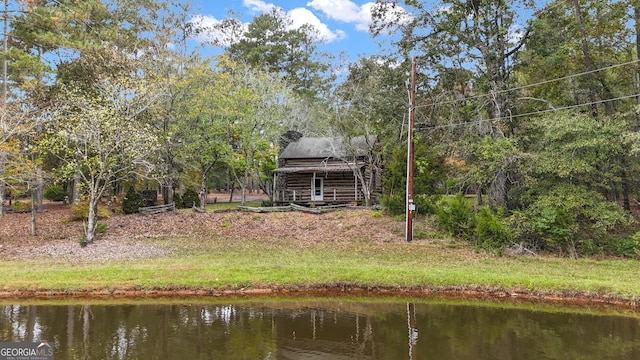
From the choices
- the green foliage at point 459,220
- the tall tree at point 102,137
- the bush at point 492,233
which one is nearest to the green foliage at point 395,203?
the green foliage at point 459,220

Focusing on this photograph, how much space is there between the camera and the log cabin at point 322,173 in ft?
96.9

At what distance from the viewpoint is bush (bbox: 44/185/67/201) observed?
34.1 meters

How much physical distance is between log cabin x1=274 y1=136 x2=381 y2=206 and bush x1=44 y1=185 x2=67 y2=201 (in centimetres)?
1817

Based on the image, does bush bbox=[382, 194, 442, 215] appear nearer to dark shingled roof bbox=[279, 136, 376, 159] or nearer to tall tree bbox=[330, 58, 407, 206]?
tall tree bbox=[330, 58, 407, 206]

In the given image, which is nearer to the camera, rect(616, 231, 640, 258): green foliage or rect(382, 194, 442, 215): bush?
rect(616, 231, 640, 258): green foliage

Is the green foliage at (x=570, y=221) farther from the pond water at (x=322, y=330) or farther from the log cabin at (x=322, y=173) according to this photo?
the log cabin at (x=322, y=173)

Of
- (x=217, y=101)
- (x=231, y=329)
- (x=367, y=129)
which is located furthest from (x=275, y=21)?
(x=231, y=329)

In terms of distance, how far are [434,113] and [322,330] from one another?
17032mm

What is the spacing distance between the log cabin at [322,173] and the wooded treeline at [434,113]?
214 cm

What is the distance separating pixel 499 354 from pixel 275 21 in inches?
2007

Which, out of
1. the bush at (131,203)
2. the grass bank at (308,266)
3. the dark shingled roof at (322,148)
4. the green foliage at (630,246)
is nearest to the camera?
the grass bank at (308,266)

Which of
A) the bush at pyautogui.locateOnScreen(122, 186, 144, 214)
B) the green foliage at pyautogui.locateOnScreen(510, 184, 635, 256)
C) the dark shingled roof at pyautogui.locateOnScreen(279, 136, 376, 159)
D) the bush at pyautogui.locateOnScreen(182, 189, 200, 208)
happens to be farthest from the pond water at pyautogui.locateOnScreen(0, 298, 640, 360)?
the bush at pyautogui.locateOnScreen(182, 189, 200, 208)

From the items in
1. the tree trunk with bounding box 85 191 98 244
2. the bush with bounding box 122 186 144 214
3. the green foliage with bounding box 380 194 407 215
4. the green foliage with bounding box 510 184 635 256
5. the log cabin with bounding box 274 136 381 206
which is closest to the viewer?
the green foliage with bounding box 510 184 635 256

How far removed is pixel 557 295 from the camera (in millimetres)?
11312
